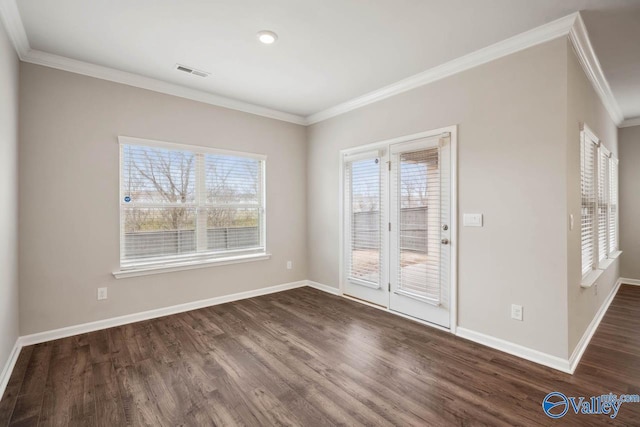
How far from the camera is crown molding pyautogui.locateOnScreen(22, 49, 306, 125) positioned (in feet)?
9.48

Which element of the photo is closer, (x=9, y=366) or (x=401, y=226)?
(x=9, y=366)

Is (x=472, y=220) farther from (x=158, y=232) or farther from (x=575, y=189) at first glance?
(x=158, y=232)

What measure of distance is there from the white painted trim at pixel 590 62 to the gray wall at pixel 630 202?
1.33 meters

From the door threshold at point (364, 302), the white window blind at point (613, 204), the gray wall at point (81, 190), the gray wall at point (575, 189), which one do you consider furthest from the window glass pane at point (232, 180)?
the white window blind at point (613, 204)

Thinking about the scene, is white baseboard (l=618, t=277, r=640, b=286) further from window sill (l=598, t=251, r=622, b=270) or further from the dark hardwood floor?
the dark hardwood floor

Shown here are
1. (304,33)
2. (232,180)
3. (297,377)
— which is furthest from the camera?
(232,180)

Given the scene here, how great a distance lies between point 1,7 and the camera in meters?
2.12

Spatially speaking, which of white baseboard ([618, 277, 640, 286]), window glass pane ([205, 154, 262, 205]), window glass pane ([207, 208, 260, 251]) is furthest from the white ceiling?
white baseboard ([618, 277, 640, 286])

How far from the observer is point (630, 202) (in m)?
4.98

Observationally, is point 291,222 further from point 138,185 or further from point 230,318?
point 138,185

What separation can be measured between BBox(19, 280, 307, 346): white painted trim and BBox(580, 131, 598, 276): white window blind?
3718mm

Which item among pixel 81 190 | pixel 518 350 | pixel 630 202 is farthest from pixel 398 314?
pixel 630 202

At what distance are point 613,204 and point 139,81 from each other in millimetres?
6747

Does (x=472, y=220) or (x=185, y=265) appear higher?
(x=472, y=220)
